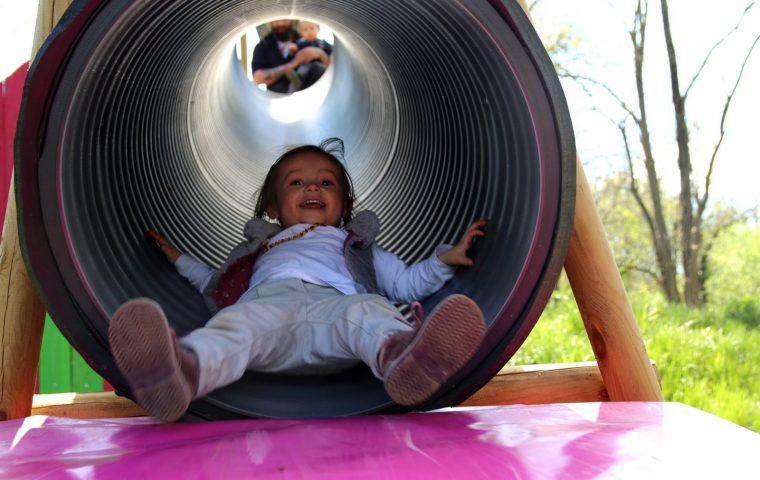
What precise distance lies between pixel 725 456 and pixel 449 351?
0.60 metres

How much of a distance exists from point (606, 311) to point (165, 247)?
4.86ft

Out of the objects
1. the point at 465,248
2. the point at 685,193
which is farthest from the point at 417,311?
the point at 685,193

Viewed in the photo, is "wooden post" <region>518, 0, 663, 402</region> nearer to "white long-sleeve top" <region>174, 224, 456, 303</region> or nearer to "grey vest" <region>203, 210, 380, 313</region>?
"white long-sleeve top" <region>174, 224, 456, 303</region>

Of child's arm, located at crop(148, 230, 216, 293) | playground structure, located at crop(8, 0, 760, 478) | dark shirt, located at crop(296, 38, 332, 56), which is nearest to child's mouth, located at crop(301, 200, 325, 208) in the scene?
child's arm, located at crop(148, 230, 216, 293)

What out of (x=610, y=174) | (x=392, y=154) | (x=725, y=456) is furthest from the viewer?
(x=610, y=174)

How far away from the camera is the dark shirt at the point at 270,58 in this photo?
231 inches

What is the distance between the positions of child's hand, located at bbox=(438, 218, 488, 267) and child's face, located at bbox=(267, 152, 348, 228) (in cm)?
58

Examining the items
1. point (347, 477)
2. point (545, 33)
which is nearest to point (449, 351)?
point (347, 477)

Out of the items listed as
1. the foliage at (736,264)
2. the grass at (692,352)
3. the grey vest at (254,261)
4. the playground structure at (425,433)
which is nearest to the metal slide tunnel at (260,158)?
the playground structure at (425,433)

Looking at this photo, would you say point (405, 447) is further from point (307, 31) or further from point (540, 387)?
point (307, 31)

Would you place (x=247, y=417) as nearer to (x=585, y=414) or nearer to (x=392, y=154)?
(x=585, y=414)

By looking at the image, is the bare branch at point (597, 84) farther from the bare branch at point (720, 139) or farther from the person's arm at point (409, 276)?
the person's arm at point (409, 276)

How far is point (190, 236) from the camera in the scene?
3.46 meters

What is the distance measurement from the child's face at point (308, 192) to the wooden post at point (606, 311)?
86cm
